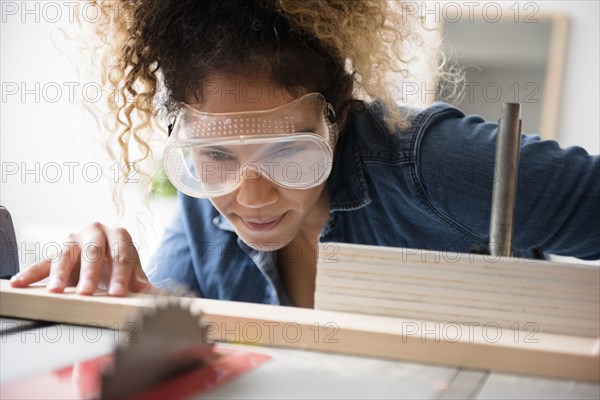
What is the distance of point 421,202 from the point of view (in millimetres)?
1436

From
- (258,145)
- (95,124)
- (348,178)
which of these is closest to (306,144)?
(258,145)

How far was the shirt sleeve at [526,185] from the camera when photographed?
1.30 metres

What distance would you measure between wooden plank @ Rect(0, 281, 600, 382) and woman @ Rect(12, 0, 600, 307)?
2.9 inches

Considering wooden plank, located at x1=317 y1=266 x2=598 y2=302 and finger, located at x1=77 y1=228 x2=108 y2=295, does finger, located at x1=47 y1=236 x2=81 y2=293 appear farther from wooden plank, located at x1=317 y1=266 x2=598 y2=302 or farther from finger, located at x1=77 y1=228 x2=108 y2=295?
wooden plank, located at x1=317 y1=266 x2=598 y2=302

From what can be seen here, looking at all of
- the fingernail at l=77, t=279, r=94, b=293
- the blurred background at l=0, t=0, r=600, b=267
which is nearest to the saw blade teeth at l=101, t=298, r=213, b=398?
the fingernail at l=77, t=279, r=94, b=293

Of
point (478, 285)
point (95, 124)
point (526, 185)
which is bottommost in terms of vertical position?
point (478, 285)

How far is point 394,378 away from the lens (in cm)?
80

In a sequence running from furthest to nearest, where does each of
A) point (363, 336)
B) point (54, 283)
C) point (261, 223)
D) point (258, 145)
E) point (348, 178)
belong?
point (348, 178) < point (261, 223) < point (258, 145) < point (54, 283) < point (363, 336)

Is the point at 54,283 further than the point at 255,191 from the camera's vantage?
No

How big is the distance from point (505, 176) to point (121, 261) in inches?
24.8

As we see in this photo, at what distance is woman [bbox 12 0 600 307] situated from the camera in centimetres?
121

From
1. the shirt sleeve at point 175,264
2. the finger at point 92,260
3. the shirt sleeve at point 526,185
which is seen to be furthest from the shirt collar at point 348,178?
the finger at point 92,260

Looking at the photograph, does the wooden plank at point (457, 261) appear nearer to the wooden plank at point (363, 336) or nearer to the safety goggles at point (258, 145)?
the wooden plank at point (363, 336)

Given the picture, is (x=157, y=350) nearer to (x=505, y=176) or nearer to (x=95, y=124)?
(x=505, y=176)
